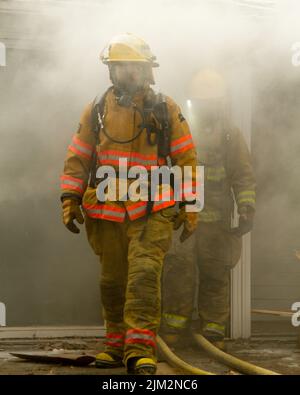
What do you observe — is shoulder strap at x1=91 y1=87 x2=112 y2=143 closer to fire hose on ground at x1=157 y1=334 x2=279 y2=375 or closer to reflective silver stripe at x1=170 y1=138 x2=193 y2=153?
reflective silver stripe at x1=170 y1=138 x2=193 y2=153

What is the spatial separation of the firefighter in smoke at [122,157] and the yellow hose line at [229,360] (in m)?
0.59

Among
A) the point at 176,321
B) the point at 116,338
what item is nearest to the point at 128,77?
the point at 116,338

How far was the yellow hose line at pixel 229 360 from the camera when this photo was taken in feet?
14.6

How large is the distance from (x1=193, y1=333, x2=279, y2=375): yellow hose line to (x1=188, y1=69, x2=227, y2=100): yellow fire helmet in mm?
1644

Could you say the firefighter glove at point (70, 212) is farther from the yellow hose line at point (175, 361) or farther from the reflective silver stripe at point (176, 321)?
the reflective silver stripe at point (176, 321)

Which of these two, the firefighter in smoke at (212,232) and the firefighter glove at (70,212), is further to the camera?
the firefighter in smoke at (212,232)

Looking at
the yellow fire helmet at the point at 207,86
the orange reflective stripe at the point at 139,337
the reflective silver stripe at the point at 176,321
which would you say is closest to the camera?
the orange reflective stripe at the point at 139,337

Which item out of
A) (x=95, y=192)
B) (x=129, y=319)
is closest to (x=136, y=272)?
(x=129, y=319)

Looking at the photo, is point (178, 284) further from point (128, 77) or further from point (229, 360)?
point (128, 77)

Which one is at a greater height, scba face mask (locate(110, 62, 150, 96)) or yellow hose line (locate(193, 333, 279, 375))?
scba face mask (locate(110, 62, 150, 96))

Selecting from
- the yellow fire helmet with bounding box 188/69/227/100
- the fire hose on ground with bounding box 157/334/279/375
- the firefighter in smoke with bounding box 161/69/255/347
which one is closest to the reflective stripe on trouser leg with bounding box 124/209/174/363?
the fire hose on ground with bounding box 157/334/279/375

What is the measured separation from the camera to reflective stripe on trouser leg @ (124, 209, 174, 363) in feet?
14.5

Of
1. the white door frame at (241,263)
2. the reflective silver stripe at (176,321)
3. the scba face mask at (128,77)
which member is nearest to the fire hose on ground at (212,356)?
the reflective silver stripe at (176,321)

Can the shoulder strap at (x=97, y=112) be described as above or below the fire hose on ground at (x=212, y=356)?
above
